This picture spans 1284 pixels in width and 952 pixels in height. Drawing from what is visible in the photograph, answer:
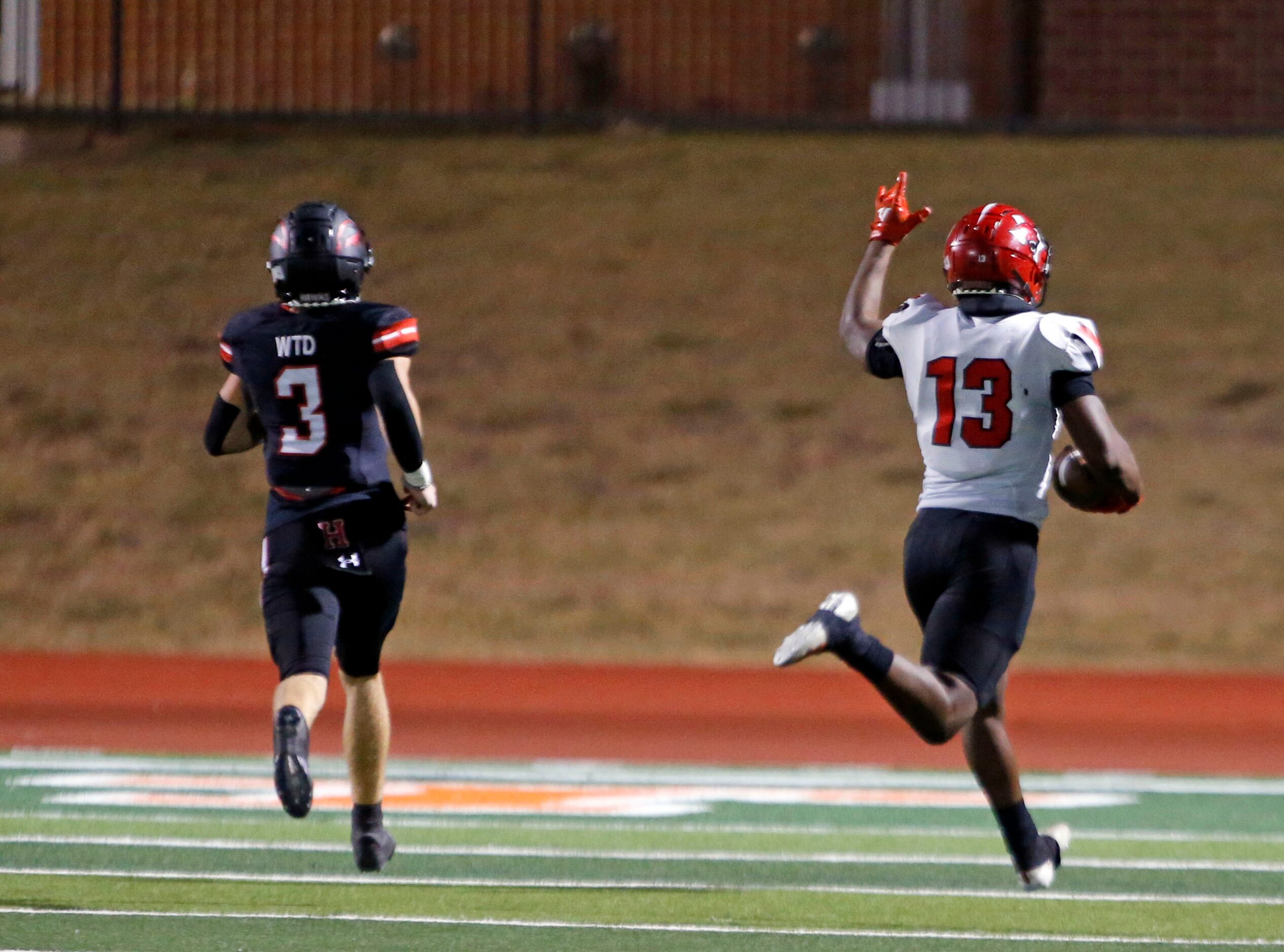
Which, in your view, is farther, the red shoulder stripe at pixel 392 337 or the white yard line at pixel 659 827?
the white yard line at pixel 659 827

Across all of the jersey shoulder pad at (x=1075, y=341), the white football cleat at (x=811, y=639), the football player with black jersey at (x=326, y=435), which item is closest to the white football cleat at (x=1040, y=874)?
the white football cleat at (x=811, y=639)

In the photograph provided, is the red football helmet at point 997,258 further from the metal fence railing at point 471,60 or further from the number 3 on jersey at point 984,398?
the metal fence railing at point 471,60

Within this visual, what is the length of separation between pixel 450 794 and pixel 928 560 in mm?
3910

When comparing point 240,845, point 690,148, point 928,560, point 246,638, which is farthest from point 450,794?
point 690,148

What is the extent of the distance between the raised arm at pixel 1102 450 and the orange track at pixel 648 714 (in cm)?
512

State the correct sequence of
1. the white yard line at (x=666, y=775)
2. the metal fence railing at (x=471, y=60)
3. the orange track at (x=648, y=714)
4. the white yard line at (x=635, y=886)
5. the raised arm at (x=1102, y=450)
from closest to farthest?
the raised arm at (x=1102, y=450) < the white yard line at (x=635, y=886) < the white yard line at (x=666, y=775) < the orange track at (x=648, y=714) < the metal fence railing at (x=471, y=60)

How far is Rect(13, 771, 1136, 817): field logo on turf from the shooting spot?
8.54 m

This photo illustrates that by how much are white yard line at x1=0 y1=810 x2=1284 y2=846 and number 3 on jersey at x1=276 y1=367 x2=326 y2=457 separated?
240 centimetres

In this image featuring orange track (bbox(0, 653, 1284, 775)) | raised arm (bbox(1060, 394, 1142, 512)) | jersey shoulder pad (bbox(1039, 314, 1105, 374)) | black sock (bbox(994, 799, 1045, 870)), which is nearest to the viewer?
raised arm (bbox(1060, 394, 1142, 512))

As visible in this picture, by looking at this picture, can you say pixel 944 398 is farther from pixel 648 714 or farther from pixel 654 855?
pixel 648 714

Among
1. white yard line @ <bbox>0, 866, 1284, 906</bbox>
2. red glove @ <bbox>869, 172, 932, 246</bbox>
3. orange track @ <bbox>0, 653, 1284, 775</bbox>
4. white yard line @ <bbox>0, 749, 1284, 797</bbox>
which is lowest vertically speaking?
orange track @ <bbox>0, 653, 1284, 775</bbox>

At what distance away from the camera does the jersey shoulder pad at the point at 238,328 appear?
19.9 ft

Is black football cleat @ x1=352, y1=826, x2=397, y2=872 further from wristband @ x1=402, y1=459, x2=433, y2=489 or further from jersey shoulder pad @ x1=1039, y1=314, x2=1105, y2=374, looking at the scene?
jersey shoulder pad @ x1=1039, y1=314, x2=1105, y2=374

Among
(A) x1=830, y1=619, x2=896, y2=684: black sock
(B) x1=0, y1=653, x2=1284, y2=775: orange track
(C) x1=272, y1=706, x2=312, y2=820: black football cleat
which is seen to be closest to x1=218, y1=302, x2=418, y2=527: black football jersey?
(C) x1=272, y1=706, x2=312, y2=820: black football cleat
